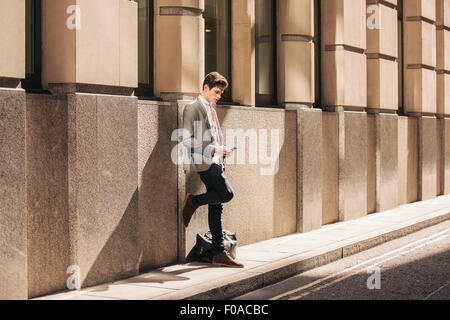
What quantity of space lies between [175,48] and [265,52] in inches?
116

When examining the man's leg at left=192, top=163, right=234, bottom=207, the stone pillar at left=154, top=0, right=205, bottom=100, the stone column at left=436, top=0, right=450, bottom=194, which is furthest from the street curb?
the stone column at left=436, top=0, right=450, bottom=194

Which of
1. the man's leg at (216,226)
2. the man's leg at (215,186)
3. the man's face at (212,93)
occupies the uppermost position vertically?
the man's face at (212,93)

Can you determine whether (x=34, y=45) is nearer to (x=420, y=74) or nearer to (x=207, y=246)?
(x=207, y=246)

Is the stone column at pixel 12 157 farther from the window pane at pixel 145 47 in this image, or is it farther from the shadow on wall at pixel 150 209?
the window pane at pixel 145 47

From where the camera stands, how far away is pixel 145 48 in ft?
27.7

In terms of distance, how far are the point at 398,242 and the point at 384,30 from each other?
16.7 feet

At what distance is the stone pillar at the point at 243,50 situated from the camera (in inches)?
394

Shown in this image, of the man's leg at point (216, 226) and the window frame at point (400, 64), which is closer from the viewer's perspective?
the man's leg at point (216, 226)

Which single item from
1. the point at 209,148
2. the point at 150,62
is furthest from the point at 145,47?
the point at 209,148

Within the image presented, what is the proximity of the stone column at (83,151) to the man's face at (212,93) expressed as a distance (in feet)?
2.57

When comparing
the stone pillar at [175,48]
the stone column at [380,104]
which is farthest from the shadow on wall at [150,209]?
the stone column at [380,104]

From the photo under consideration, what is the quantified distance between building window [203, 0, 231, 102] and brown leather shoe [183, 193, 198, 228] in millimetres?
2304

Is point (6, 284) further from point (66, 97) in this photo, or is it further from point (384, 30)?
point (384, 30)

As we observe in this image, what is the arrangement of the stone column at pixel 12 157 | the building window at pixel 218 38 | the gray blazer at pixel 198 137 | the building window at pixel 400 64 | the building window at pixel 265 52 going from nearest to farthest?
the stone column at pixel 12 157 → the gray blazer at pixel 198 137 → the building window at pixel 218 38 → the building window at pixel 265 52 → the building window at pixel 400 64
